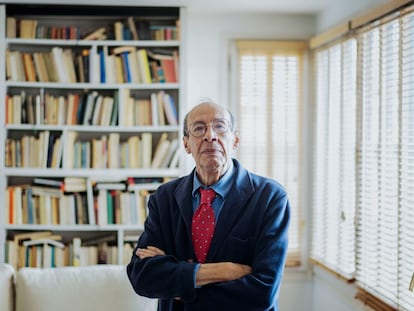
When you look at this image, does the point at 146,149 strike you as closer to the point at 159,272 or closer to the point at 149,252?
the point at 149,252

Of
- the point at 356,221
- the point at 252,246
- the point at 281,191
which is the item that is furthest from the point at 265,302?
the point at 356,221

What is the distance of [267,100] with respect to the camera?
16.2ft

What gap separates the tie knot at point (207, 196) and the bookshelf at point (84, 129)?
7.30 ft

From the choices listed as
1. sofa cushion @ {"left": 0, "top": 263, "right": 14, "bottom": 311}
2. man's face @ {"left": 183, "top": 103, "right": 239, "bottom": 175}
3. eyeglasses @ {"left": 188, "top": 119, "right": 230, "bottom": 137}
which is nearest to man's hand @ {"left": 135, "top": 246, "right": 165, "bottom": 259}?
man's face @ {"left": 183, "top": 103, "right": 239, "bottom": 175}

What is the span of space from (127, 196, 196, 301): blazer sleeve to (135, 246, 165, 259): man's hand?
0.6 inches

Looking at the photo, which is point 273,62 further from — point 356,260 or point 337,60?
point 356,260

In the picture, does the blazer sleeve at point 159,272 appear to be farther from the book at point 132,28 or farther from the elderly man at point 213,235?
the book at point 132,28

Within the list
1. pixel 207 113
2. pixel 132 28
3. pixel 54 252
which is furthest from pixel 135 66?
pixel 207 113

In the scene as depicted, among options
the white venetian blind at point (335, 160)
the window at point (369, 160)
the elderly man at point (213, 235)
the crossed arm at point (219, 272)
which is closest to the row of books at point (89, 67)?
the white venetian blind at point (335, 160)

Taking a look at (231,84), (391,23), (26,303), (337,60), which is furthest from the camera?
(231,84)

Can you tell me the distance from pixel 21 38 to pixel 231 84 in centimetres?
161

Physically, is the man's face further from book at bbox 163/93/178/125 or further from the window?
book at bbox 163/93/178/125

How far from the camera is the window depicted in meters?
3.27

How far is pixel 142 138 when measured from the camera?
15.2 ft
